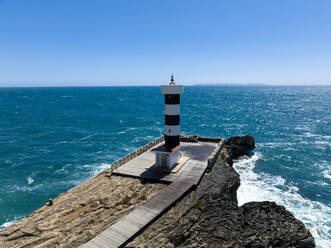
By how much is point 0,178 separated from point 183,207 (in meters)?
30.2

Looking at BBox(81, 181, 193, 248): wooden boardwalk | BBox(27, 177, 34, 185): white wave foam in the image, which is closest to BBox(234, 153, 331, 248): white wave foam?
BBox(81, 181, 193, 248): wooden boardwalk

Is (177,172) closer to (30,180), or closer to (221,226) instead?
(221,226)

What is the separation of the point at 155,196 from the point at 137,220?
2.88 metres

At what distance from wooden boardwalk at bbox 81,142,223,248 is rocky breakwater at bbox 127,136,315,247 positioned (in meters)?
0.58

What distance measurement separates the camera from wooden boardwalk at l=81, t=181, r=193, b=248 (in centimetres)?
1273

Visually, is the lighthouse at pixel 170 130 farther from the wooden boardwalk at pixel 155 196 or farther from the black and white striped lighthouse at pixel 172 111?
the wooden boardwalk at pixel 155 196

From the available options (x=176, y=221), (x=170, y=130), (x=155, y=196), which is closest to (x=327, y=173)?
(x=170, y=130)

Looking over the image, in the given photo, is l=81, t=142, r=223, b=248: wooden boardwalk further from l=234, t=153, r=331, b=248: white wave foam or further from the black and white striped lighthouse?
l=234, t=153, r=331, b=248: white wave foam

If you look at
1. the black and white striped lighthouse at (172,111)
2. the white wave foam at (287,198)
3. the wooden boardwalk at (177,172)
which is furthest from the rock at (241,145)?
the black and white striped lighthouse at (172,111)

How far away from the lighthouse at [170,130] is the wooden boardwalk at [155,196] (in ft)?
3.68

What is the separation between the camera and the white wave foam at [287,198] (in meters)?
21.5

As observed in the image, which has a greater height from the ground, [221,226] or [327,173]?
[221,226]

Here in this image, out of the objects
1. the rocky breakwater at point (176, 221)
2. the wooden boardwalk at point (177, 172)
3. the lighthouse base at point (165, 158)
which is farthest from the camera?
the lighthouse base at point (165, 158)

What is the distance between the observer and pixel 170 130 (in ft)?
73.2
